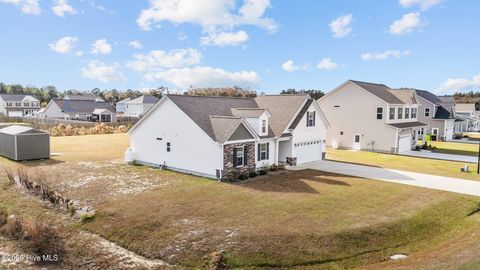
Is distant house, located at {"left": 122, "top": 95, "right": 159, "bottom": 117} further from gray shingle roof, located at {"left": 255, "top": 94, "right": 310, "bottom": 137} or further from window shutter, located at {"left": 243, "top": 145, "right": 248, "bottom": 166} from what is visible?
window shutter, located at {"left": 243, "top": 145, "right": 248, "bottom": 166}

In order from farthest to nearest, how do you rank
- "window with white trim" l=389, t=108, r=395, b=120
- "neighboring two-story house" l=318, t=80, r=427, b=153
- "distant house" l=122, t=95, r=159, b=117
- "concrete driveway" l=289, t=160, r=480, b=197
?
1. "distant house" l=122, t=95, r=159, b=117
2. "window with white trim" l=389, t=108, r=395, b=120
3. "neighboring two-story house" l=318, t=80, r=427, b=153
4. "concrete driveway" l=289, t=160, r=480, b=197

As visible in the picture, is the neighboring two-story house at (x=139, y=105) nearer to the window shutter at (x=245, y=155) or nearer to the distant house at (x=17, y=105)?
the distant house at (x=17, y=105)

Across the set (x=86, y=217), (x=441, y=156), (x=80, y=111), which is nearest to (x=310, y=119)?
(x=441, y=156)

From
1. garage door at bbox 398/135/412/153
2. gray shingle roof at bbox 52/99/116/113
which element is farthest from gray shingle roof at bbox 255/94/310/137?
gray shingle roof at bbox 52/99/116/113

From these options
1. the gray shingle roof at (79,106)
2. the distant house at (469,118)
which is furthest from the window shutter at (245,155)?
the gray shingle roof at (79,106)

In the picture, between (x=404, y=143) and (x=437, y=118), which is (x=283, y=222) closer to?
(x=404, y=143)

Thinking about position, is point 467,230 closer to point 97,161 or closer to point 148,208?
point 148,208
